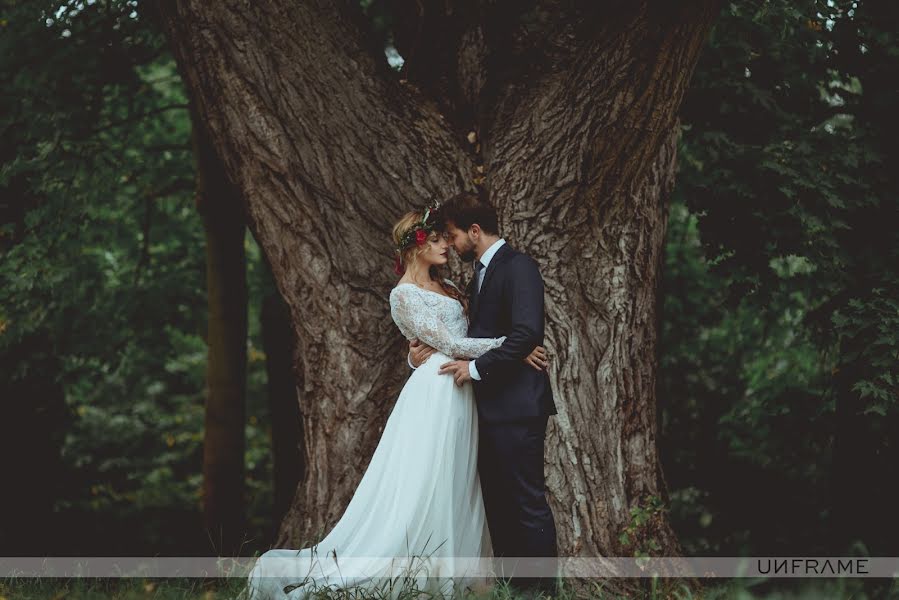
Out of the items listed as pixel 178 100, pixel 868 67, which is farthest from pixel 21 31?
pixel 868 67

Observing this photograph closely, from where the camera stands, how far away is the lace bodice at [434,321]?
507 centimetres

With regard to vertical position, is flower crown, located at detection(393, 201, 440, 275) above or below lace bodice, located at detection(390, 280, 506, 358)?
above

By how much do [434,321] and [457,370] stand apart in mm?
307

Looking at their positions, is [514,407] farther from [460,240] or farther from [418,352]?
[460,240]

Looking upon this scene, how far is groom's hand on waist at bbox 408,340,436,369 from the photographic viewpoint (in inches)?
206

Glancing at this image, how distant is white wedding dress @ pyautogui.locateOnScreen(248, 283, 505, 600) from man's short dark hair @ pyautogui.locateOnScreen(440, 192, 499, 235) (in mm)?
449

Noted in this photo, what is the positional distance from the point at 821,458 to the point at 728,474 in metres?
1.36

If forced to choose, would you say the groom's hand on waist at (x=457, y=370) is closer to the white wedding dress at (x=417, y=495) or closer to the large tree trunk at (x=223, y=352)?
the white wedding dress at (x=417, y=495)

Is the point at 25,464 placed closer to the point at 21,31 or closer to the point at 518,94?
the point at 21,31

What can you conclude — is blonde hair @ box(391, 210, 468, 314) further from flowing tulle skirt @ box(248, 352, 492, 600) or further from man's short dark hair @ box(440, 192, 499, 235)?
flowing tulle skirt @ box(248, 352, 492, 600)

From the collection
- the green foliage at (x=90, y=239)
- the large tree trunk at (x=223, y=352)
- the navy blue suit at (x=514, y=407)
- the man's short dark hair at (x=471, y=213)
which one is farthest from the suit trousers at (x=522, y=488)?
the green foliage at (x=90, y=239)

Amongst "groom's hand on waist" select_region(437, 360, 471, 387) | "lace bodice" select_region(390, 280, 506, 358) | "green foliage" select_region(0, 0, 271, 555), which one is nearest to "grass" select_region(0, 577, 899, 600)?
"groom's hand on waist" select_region(437, 360, 471, 387)

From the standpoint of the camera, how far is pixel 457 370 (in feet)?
16.5

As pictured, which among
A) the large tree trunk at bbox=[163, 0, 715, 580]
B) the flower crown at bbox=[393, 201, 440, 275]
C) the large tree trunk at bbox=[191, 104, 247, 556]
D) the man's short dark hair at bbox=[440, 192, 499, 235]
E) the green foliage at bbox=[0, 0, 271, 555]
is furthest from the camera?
the large tree trunk at bbox=[191, 104, 247, 556]
